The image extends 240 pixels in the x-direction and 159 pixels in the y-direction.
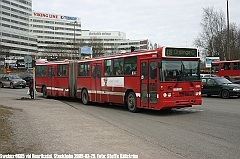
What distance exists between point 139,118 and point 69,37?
162087mm

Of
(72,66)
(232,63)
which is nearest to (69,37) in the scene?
(232,63)

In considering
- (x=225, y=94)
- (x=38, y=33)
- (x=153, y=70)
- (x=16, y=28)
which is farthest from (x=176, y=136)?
(x=38, y=33)

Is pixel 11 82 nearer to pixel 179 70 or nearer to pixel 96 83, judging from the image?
pixel 96 83

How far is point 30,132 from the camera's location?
8.96 m

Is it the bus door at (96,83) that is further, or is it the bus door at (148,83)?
the bus door at (96,83)

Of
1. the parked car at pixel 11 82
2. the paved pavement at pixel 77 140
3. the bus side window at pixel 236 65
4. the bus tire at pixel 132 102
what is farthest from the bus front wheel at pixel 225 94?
the parked car at pixel 11 82

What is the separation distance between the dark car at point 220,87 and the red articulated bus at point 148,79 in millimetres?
8811

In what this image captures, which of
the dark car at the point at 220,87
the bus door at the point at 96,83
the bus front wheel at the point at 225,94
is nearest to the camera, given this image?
the bus door at the point at 96,83

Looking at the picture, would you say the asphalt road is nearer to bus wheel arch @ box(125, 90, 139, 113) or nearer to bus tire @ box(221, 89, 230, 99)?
bus wheel arch @ box(125, 90, 139, 113)

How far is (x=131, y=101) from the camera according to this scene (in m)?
14.7

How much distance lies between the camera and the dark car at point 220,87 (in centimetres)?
2145

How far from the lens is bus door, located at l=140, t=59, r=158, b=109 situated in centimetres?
1310

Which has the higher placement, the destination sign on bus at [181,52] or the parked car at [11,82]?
the destination sign on bus at [181,52]

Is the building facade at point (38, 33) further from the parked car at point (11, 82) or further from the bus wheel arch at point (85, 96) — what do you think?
the bus wheel arch at point (85, 96)
